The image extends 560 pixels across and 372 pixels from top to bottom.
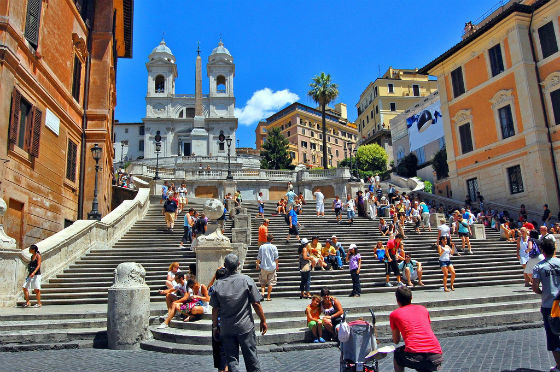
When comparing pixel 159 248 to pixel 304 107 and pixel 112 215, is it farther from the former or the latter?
pixel 304 107

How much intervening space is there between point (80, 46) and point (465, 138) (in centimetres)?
2422

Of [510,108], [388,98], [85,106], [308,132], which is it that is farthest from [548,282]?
[308,132]

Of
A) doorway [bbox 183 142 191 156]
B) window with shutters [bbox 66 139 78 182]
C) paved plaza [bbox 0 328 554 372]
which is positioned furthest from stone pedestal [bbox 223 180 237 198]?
doorway [bbox 183 142 191 156]

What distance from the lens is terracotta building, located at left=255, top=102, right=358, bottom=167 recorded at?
284 ft

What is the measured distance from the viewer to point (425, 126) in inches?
1748

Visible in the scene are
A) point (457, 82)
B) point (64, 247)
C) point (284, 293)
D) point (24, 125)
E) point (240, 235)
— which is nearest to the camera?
point (284, 293)

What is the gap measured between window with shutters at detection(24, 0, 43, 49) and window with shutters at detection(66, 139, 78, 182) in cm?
469

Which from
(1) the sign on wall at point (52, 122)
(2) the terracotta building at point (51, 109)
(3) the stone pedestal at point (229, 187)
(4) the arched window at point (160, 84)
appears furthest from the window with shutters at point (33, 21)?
(4) the arched window at point (160, 84)

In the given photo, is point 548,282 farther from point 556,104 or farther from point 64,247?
point 556,104

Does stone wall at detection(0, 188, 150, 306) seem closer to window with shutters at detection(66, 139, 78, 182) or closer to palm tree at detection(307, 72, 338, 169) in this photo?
window with shutters at detection(66, 139, 78, 182)

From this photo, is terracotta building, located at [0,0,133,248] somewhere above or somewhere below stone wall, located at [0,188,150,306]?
above

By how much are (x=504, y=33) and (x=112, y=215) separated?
24.6 meters

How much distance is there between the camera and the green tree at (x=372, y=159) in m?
52.6

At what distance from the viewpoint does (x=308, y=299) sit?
35.4ft
